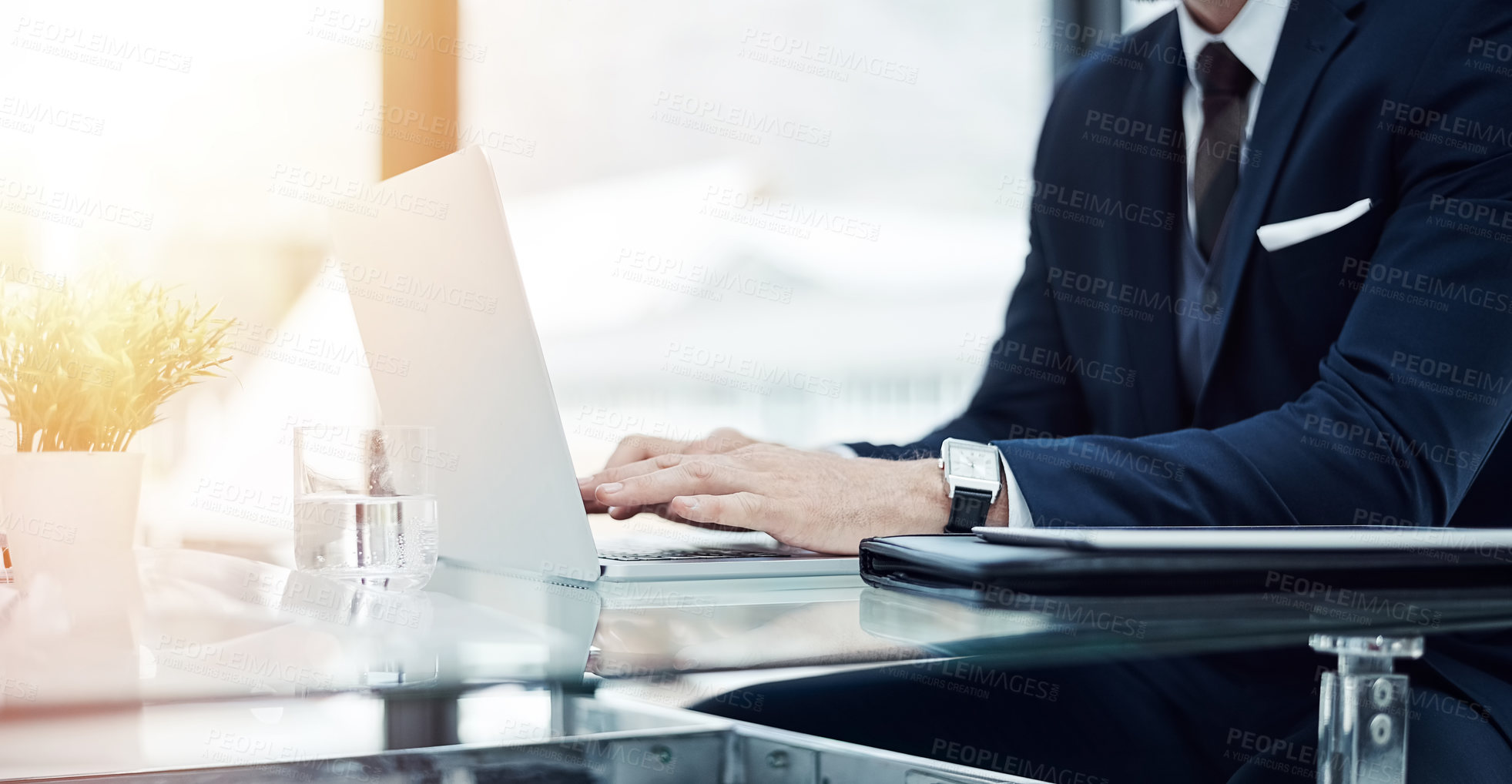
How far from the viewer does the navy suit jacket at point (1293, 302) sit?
3.30ft

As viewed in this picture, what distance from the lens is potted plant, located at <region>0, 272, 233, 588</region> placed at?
3.00ft

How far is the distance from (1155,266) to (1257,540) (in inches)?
44.4

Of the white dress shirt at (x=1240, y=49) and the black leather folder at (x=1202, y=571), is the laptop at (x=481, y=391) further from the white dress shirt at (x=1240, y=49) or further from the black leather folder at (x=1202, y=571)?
the white dress shirt at (x=1240, y=49)

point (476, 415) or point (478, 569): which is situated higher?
point (476, 415)

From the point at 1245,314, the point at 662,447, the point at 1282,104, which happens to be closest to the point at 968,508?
the point at 662,447

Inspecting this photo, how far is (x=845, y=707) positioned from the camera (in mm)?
644

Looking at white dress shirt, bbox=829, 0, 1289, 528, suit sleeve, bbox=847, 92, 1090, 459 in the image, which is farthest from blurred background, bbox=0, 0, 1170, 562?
white dress shirt, bbox=829, 0, 1289, 528

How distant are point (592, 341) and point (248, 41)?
1.44 metres

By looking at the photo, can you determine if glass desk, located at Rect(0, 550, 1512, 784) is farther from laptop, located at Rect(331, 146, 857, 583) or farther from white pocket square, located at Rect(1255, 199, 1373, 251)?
white pocket square, located at Rect(1255, 199, 1373, 251)

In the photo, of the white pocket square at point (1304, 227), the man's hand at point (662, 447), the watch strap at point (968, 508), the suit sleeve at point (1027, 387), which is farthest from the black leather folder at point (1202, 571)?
the suit sleeve at point (1027, 387)

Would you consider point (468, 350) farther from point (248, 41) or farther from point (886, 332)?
point (886, 332)

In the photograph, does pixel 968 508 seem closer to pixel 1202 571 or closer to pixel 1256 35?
pixel 1202 571

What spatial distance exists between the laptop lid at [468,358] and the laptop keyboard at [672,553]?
0.14ft

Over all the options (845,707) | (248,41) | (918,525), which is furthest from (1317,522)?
(248,41)
